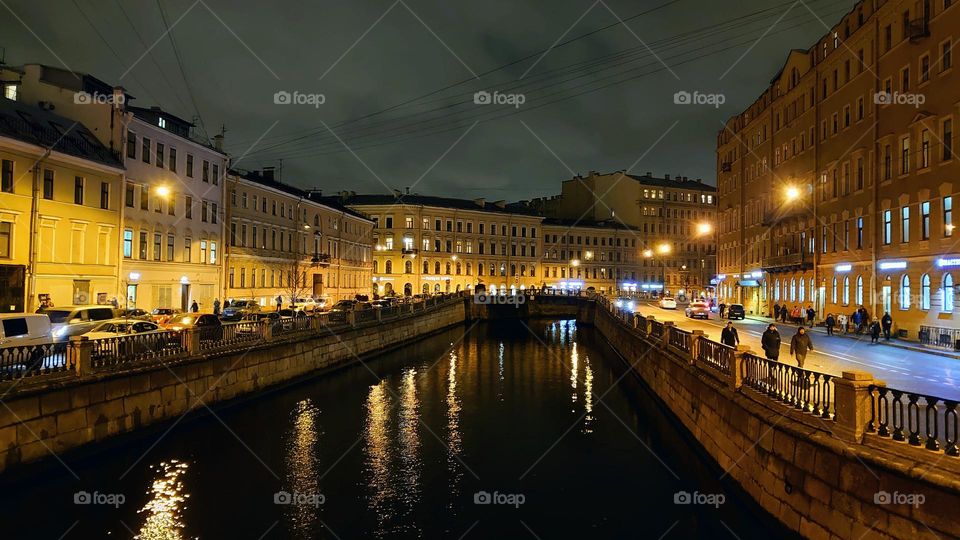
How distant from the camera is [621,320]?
146ft

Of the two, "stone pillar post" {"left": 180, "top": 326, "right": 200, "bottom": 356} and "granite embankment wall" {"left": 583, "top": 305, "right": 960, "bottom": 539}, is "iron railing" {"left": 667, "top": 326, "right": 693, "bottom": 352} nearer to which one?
"granite embankment wall" {"left": 583, "top": 305, "right": 960, "bottom": 539}

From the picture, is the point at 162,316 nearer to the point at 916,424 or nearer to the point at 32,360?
the point at 32,360

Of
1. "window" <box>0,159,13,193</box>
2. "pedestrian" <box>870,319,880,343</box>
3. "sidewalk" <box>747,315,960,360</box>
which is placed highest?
"window" <box>0,159,13,193</box>

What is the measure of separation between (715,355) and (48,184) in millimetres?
34614

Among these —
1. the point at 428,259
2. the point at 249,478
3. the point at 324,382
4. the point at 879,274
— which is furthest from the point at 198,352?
the point at 428,259

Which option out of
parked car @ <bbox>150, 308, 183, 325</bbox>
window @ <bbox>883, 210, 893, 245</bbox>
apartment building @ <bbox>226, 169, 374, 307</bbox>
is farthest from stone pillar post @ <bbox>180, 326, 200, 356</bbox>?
window @ <bbox>883, 210, 893, 245</bbox>

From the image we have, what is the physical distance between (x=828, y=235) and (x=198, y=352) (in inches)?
1631

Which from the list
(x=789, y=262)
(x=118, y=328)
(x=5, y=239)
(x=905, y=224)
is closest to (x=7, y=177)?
(x=5, y=239)

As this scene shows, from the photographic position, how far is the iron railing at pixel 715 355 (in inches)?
642

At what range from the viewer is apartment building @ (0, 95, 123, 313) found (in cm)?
3139

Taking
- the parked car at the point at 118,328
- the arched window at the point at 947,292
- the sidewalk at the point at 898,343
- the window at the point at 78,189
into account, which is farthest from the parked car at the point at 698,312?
the window at the point at 78,189

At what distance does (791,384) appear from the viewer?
41.9ft

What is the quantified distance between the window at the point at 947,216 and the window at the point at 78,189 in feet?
148

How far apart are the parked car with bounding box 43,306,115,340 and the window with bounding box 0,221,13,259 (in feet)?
26.3
